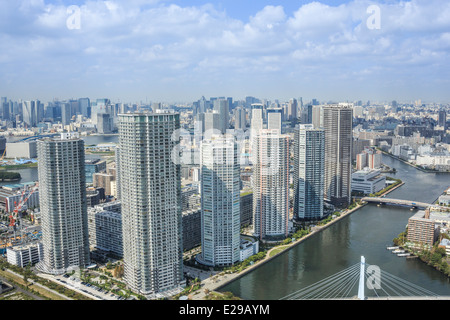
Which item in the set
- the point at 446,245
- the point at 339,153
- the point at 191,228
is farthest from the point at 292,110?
the point at 191,228

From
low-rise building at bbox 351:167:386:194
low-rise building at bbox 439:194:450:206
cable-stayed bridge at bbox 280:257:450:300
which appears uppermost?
low-rise building at bbox 351:167:386:194

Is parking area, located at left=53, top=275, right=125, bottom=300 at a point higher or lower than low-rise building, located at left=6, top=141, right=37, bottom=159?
lower

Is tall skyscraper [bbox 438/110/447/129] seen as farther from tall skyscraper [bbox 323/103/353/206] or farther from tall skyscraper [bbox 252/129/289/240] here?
tall skyscraper [bbox 252/129/289/240]

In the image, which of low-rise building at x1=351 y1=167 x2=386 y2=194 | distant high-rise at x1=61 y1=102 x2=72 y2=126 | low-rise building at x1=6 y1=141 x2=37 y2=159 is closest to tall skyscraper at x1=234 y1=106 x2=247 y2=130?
low-rise building at x1=351 y1=167 x2=386 y2=194

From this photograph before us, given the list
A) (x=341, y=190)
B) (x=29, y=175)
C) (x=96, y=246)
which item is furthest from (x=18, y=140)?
(x=341, y=190)

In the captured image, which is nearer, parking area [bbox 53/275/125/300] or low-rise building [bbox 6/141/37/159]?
parking area [bbox 53/275/125/300]

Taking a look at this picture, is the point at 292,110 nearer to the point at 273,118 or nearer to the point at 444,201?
the point at 273,118

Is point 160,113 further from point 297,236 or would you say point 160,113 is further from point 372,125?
point 372,125
